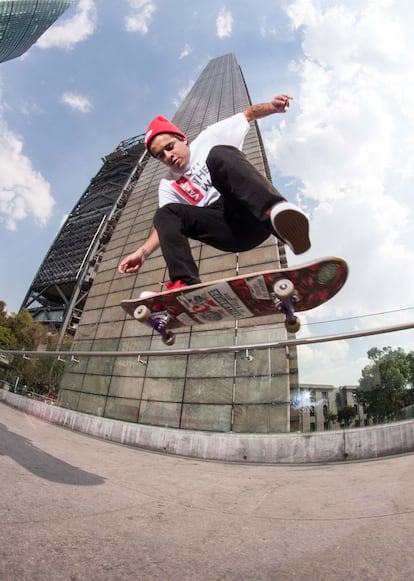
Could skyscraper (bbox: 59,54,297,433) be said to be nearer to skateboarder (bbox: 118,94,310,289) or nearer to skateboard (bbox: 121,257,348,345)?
skateboard (bbox: 121,257,348,345)

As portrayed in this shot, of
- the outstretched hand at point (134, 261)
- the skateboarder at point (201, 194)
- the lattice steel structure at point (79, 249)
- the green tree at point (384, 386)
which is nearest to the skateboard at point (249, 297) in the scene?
the skateboarder at point (201, 194)

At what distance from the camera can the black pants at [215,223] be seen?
10.3 ft

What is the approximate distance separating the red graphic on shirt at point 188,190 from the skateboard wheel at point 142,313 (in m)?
1.48

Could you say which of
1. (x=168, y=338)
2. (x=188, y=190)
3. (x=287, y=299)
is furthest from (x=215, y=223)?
(x=168, y=338)

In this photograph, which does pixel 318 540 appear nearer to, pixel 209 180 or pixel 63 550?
pixel 63 550

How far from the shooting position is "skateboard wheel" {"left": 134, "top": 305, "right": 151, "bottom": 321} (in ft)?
12.5

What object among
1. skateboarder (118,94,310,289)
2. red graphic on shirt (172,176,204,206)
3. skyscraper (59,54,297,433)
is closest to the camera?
skateboarder (118,94,310,289)

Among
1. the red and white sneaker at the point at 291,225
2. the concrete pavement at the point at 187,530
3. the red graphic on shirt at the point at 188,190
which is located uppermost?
the red graphic on shirt at the point at 188,190

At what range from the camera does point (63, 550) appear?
3.69ft

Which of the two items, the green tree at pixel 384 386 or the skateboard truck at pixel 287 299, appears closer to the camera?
the skateboard truck at pixel 287 299

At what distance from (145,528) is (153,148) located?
355cm

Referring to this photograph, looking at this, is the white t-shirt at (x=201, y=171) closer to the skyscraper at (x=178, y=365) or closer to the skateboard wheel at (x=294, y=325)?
the skateboard wheel at (x=294, y=325)

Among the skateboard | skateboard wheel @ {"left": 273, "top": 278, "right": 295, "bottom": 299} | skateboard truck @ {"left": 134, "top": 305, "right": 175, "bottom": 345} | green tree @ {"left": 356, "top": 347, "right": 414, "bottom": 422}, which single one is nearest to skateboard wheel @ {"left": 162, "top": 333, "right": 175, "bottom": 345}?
the skateboard

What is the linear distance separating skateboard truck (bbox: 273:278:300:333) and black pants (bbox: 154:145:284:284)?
597 mm
